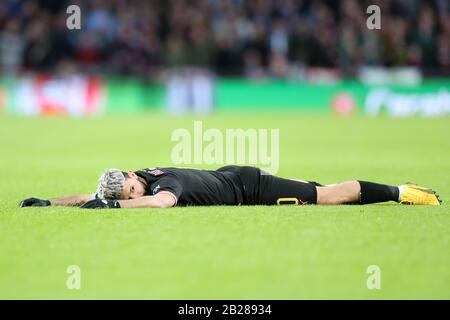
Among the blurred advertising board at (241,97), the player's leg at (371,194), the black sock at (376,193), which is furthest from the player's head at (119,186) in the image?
the blurred advertising board at (241,97)

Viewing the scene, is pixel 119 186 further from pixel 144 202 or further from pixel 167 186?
pixel 167 186

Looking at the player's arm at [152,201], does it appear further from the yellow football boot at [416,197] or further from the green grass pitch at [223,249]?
the yellow football boot at [416,197]

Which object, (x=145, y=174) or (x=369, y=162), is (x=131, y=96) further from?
(x=145, y=174)

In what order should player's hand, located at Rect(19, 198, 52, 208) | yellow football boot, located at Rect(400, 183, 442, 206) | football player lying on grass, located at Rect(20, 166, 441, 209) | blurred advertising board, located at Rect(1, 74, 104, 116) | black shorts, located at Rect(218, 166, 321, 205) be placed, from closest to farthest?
football player lying on grass, located at Rect(20, 166, 441, 209)
black shorts, located at Rect(218, 166, 321, 205)
player's hand, located at Rect(19, 198, 52, 208)
yellow football boot, located at Rect(400, 183, 442, 206)
blurred advertising board, located at Rect(1, 74, 104, 116)

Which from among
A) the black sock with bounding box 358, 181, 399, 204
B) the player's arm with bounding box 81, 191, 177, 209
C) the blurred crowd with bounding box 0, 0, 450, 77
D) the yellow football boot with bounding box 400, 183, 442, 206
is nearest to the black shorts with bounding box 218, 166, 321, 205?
the black sock with bounding box 358, 181, 399, 204

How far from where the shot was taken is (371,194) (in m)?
11.5

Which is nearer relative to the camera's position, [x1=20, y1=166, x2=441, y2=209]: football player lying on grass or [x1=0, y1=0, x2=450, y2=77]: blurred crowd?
[x1=20, y1=166, x2=441, y2=209]: football player lying on grass

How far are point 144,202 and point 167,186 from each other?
1.08 feet

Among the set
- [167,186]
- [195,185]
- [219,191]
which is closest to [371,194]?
[219,191]

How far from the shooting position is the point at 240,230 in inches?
380

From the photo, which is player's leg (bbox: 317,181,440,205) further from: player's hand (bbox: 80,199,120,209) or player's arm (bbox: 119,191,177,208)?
player's hand (bbox: 80,199,120,209)

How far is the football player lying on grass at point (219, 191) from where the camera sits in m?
10.7

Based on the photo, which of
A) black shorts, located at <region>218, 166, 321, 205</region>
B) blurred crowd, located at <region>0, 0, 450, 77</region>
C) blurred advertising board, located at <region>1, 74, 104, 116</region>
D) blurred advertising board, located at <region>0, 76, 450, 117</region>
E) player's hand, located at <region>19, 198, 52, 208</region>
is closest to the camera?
black shorts, located at <region>218, 166, 321, 205</region>

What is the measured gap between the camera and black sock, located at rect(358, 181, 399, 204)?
11461mm
